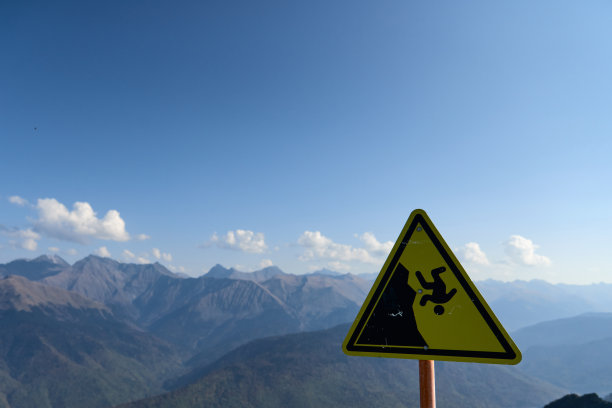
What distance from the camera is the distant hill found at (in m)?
109

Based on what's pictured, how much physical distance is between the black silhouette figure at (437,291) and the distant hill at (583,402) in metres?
149

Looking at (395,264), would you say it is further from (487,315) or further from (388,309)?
(487,315)

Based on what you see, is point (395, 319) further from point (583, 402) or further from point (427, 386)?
point (583, 402)

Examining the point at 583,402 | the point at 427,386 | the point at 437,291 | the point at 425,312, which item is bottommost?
the point at 583,402

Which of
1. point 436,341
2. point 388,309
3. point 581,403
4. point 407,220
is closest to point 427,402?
point 436,341

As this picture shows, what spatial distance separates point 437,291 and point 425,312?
26 centimetres

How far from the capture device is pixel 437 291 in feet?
11.9

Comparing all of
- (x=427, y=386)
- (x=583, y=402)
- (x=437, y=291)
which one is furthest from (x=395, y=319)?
(x=583, y=402)

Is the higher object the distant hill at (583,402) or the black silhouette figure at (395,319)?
the black silhouette figure at (395,319)

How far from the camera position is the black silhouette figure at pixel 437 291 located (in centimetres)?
359

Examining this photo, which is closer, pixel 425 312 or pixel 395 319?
pixel 425 312

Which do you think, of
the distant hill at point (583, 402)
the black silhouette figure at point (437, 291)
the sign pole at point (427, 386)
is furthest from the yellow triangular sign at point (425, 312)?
the distant hill at point (583, 402)

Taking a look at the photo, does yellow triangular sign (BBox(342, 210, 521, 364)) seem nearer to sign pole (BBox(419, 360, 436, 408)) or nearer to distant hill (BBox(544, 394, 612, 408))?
sign pole (BBox(419, 360, 436, 408))

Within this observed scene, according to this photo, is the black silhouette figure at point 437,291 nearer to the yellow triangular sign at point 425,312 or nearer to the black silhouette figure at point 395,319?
the yellow triangular sign at point 425,312
